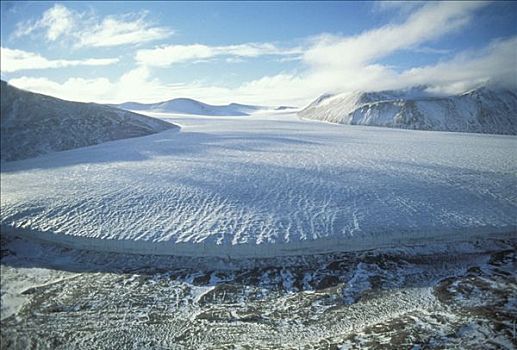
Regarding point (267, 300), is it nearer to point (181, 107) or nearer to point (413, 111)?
point (413, 111)

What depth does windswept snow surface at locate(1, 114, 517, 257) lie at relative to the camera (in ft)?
26.3

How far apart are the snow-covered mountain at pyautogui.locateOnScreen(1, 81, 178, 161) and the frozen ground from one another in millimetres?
16983

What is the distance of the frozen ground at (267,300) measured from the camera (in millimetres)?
4996

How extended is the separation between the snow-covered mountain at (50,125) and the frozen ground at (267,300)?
1698 centimetres

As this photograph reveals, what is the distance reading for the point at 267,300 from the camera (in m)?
6.11

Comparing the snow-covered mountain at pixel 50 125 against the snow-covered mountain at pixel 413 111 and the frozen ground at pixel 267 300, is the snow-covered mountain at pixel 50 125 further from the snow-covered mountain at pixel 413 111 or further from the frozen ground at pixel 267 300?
the snow-covered mountain at pixel 413 111

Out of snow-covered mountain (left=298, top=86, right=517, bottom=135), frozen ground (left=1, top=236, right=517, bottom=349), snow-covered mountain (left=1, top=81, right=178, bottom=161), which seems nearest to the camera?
frozen ground (left=1, top=236, right=517, bottom=349)

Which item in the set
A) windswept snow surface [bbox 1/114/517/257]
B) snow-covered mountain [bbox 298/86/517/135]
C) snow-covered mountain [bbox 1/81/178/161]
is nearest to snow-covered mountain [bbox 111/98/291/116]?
snow-covered mountain [bbox 298/86/517/135]

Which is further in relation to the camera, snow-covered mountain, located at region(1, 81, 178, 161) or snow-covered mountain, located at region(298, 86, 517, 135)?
snow-covered mountain, located at region(298, 86, 517, 135)

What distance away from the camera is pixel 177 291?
21.3ft

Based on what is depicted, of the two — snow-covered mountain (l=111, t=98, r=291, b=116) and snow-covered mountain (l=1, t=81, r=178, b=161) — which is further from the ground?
snow-covered mountain (l=111, t=98, r=291, b=116)

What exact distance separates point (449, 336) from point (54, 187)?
12910mm

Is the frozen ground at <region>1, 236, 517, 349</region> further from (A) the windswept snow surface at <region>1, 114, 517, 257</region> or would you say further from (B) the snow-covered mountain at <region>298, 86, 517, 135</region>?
(B) the snow-covered mountain at <region>298, 86, 517, 135</region>

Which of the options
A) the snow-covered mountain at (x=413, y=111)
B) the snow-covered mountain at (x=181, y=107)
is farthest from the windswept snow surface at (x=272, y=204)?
the snow-covered mountain at (x=181, y=107)
